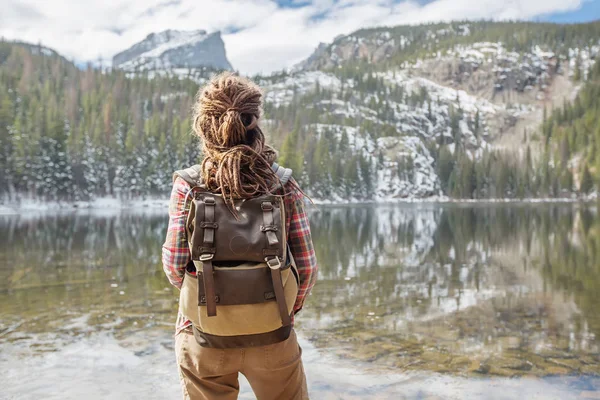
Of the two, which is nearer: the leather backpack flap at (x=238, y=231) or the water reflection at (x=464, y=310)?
the leather backpack flap at (x=238, y=231)

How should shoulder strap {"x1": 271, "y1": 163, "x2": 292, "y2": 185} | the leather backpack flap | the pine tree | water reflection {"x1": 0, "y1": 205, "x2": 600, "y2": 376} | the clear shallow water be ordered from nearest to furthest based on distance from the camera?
1. the leather backpack flap
2. shoulder strap {"x1": 271, "y1": 163, "x2": 292, "y2": 185}
3. the clear shallow water
4. water reflection {"x1": 0, "y1": 205, "x2": 600, "y2": 376}
5. the pine tree

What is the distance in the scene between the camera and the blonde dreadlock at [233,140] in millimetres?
2462

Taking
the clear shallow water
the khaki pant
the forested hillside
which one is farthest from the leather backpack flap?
the forested hillside

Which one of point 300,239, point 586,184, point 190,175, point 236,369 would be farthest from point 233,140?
point 586,184

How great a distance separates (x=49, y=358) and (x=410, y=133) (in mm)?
197513

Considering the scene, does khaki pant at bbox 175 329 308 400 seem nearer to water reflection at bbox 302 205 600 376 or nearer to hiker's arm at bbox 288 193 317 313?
hiker's arm at bbox 288 193 317 313

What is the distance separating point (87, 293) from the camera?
37.8 ft

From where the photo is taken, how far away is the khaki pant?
256cm

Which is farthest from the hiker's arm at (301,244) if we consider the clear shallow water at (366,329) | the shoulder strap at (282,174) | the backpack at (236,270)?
the clear shallow water at (366,329)

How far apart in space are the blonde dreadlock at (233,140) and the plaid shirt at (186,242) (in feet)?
0.55

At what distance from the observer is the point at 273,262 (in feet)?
7.89

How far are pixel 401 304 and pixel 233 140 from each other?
926 cm

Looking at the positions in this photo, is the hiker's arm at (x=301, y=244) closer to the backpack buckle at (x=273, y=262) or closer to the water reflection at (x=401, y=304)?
the backpack buckle at (x=273, y=262)

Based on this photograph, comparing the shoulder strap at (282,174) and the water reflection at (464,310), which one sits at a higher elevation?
the shoulder strap at (282,174)
